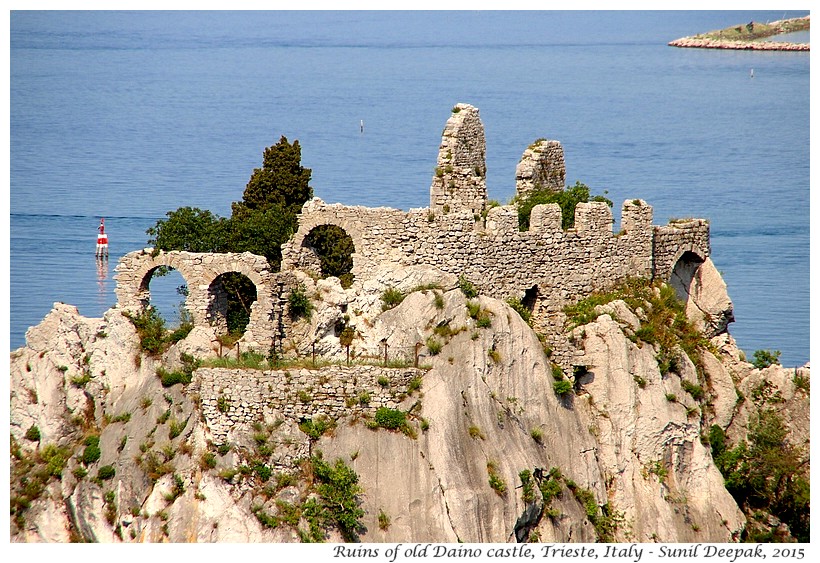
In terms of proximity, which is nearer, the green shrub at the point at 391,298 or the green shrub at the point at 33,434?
the green shrub at the point at 391,298

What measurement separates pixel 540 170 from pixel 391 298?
8.56 m

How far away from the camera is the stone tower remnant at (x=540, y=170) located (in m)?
66.6

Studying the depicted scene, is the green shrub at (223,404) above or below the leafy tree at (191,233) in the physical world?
below

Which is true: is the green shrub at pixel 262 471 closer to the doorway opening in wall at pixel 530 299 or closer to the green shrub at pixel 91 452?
the green shrub at pixel 91 452

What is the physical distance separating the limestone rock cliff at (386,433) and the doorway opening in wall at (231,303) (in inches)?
27.2

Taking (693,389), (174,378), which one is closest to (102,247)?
(174,378)

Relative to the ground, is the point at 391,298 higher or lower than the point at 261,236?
lower

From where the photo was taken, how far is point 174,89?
135 m

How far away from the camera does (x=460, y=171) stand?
210ft

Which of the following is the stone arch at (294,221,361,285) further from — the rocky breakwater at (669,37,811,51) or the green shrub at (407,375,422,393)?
the rocky breakwater at (669,37,811,51)

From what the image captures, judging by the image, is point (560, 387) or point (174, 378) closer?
point (174, 378)

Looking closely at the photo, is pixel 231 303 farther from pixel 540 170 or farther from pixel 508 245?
pixel 540 170

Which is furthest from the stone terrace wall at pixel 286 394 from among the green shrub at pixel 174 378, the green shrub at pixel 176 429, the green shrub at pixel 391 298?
the green shrub at pixel 391 298
